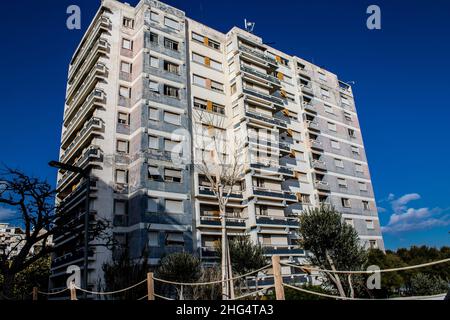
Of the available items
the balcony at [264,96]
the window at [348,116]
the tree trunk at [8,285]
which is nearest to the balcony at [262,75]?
the balcony at [264,96]

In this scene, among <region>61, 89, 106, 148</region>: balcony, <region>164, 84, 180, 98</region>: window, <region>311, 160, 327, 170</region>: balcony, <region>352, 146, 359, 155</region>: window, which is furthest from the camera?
<region>352, 146, 359, 155</region>: window

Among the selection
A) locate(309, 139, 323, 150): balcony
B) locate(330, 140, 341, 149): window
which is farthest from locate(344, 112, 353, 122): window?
locate(309, 139, 323, 150): balcony

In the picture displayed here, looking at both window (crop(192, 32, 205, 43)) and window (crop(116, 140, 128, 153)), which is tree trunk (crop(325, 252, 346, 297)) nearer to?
window (crop(116, 140, 128, 153))

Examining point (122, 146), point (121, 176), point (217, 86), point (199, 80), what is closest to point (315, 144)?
point (217, 86)

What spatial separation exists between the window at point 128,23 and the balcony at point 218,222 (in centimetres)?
2029

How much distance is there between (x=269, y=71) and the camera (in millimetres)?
41188

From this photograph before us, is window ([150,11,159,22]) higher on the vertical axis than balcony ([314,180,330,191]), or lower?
higher

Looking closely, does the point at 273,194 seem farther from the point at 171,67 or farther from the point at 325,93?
the point at 325,93

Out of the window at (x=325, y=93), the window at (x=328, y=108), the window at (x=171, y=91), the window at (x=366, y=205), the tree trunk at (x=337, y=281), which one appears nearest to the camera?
the tree trunk at (x=337, y=281)

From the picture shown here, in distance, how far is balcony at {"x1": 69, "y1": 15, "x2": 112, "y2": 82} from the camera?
31.6 meters

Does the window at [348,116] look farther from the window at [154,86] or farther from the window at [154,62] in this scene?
the window at [154,86]

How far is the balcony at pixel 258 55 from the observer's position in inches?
1496

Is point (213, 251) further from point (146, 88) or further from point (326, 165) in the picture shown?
point (326, 165)

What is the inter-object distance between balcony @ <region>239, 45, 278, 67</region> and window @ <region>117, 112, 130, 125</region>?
1540 centimetres
